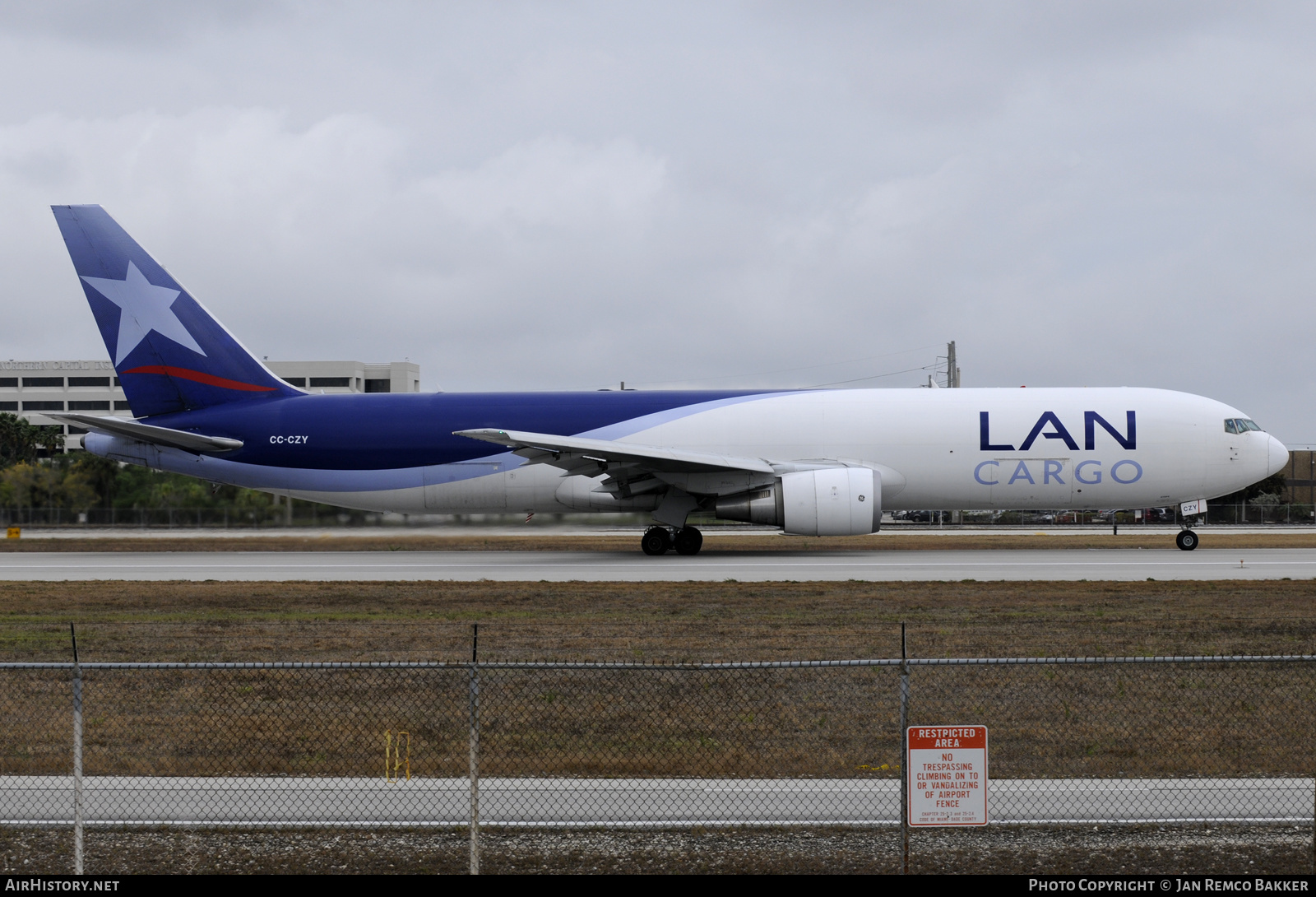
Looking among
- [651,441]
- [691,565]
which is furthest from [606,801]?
[651,441]

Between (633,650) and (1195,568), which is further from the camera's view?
(1195,568)

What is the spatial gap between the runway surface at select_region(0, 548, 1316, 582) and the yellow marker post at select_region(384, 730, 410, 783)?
14.3 m

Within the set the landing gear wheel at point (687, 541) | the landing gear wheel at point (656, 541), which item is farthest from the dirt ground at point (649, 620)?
the landing gear wheel at point (687, 541)

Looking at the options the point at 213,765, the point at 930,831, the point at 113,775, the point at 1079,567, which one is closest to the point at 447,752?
the point at 213,765

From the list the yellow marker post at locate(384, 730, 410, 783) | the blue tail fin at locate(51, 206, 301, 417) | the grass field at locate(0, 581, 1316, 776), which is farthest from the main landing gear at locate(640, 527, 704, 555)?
the yellow marker post at locate(384, 730, 410, 783)

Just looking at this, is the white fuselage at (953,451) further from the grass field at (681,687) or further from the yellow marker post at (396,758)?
the yellow marker post at (396,758)

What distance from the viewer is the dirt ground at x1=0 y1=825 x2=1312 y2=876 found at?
696 cm

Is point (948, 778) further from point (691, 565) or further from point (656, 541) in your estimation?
point (656, 541)

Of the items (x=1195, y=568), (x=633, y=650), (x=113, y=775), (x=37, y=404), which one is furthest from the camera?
(x=37, y=404)

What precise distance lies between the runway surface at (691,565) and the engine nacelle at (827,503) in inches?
34.5

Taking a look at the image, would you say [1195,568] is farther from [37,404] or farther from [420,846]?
[37,404]

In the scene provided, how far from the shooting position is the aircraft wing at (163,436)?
31.1 m

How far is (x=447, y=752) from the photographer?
9.64 metres

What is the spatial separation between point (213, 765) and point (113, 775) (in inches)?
29.2
